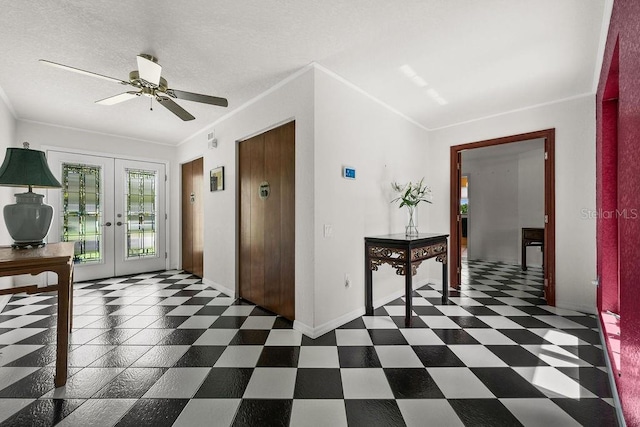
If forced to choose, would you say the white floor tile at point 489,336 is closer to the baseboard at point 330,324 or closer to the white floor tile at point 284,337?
the baseboard at point 330,324

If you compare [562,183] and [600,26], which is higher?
[600,26]

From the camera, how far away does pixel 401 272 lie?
273 centimetres

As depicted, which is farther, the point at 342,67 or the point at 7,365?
the point at 342,67

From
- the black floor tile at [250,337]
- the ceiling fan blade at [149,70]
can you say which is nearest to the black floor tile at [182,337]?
the black floor tile at [250,337]

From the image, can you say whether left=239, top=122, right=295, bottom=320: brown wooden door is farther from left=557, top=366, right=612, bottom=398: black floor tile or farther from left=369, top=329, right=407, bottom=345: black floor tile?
left=557, top=366, right=612, bottom=398: black floor tile

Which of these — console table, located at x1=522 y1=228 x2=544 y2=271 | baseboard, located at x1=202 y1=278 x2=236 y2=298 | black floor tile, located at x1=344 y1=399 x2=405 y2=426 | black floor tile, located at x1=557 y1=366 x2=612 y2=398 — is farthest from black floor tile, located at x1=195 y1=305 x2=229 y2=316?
console table, located at x1=522 y1=228 x2=544 y2=271

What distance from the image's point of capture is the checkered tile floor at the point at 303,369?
1526mm

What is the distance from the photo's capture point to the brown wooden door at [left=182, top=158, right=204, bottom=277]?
15.5 ft

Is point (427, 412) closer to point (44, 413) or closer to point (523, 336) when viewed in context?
point (523, 336)

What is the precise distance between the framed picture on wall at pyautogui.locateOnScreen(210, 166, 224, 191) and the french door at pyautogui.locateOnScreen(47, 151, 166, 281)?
76.9 inches

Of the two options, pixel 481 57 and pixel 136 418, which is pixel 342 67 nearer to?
pixel 481 57

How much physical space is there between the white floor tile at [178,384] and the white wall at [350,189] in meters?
1.02

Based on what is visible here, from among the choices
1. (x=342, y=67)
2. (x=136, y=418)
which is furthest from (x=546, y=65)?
(x=136, y=418)

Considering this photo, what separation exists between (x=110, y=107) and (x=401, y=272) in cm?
417
